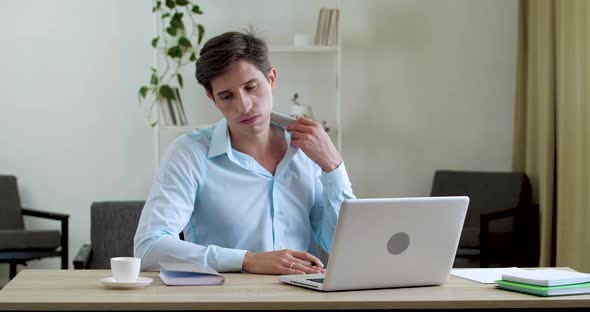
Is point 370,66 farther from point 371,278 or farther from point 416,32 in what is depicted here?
point 371,278

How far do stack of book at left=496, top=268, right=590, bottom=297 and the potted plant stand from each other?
3276 millimetres

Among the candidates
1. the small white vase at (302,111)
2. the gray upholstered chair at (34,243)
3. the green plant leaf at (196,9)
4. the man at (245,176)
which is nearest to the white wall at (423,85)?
the small white vase at (302,111)

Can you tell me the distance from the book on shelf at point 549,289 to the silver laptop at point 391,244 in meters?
0.16

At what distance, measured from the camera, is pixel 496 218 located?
15.0ft

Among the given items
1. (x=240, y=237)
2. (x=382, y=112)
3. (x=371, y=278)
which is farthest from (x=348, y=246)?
(x=382, y=112)

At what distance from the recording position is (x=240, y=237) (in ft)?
8.24

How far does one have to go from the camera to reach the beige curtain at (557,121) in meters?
4.46

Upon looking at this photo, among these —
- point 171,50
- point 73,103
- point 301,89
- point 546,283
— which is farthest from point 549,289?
point 73,103

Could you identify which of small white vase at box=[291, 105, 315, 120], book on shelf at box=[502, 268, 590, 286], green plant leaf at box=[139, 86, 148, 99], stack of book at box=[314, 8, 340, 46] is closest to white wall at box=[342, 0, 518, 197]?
stack of book at box=[314, 8, 340, 46]

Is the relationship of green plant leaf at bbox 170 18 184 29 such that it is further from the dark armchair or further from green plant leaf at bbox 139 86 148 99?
the dark armchair

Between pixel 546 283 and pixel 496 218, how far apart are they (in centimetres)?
271

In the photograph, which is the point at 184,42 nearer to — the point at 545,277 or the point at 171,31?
the point at 171,31

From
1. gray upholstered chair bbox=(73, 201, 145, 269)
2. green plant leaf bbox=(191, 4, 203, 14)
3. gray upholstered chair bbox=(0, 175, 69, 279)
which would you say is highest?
green plant leaf bbox=(191, 4, 203, 14)

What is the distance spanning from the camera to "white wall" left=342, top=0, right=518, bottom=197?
17.8 ft
